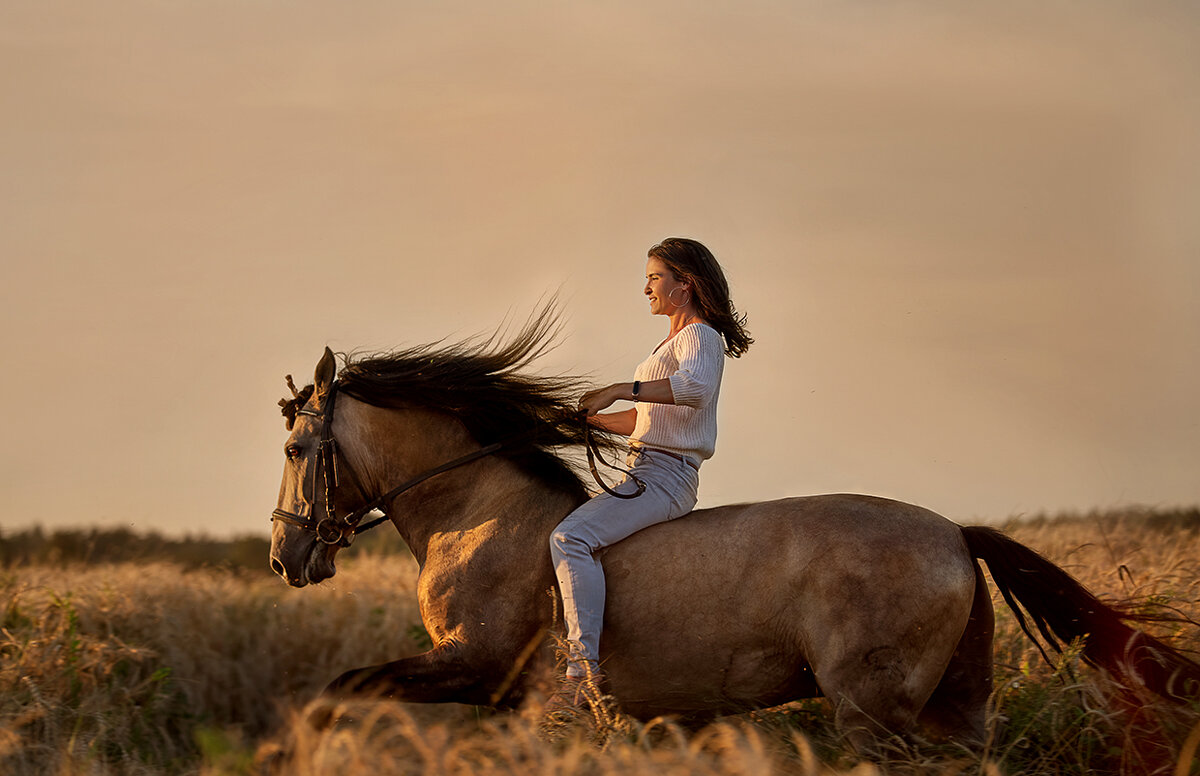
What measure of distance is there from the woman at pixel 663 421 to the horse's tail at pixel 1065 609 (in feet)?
4.28

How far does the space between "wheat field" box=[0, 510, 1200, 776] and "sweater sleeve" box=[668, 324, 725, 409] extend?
138cm

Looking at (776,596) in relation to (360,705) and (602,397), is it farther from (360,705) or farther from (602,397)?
(360,705)

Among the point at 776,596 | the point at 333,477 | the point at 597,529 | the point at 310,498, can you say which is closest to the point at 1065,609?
the point at 776,596

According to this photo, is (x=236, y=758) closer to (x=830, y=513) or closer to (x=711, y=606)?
(x=711, y=606)

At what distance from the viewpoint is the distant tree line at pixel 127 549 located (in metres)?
11.0

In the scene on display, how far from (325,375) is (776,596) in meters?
2.41

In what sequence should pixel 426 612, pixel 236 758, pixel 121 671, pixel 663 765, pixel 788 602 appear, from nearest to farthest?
pixel 663 765, pixel 236 758, pixel 788 602, pixel 426 612, pixel 121 671

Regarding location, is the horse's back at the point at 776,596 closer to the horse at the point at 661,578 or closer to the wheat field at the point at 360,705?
the horse at the point at 661,578

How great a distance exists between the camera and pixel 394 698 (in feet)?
17.2

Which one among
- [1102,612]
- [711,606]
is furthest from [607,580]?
[1102,612]

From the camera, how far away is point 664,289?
18.3 ft

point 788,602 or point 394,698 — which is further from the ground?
point 788,602

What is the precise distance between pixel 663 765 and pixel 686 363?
2.15 m

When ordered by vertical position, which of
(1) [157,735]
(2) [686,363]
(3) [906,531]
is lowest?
(1) [157,735]
